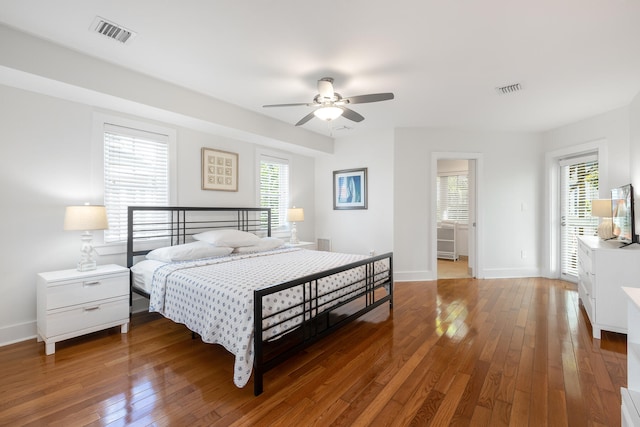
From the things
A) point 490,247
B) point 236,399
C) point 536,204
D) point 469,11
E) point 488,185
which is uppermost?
point 469,11

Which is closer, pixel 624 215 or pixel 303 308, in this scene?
pixel 303 308

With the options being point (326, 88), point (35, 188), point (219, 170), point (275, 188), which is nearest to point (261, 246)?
point (219, 170)

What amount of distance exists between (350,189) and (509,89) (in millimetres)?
2834

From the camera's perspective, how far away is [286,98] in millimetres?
3590

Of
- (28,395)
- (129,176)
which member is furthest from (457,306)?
(129,176)

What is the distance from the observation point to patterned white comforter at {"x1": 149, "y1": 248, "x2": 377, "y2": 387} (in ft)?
6.44

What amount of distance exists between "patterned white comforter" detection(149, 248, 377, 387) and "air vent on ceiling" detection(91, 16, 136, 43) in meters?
1.99

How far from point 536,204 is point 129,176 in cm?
627

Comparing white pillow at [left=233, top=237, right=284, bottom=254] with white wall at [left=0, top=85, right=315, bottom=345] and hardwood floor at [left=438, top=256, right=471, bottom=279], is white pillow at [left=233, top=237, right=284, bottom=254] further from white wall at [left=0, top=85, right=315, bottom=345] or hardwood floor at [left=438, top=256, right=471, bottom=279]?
hardwood floor at [left=438, top=256, right=471, bottom=279]

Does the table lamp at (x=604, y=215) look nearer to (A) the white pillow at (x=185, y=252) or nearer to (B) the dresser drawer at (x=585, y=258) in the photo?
(B) the dresser drawer at (x=585, y=258)

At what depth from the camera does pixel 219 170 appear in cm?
427

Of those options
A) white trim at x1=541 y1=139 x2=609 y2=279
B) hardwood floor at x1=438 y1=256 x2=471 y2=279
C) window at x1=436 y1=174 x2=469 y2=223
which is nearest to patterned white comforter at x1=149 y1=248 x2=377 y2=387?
hardwood floor at x1=438 y1=256 x2=471 y2=279

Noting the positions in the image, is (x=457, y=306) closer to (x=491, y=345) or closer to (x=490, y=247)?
(x=491, y=345)

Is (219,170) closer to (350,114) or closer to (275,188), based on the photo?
(275,188)
